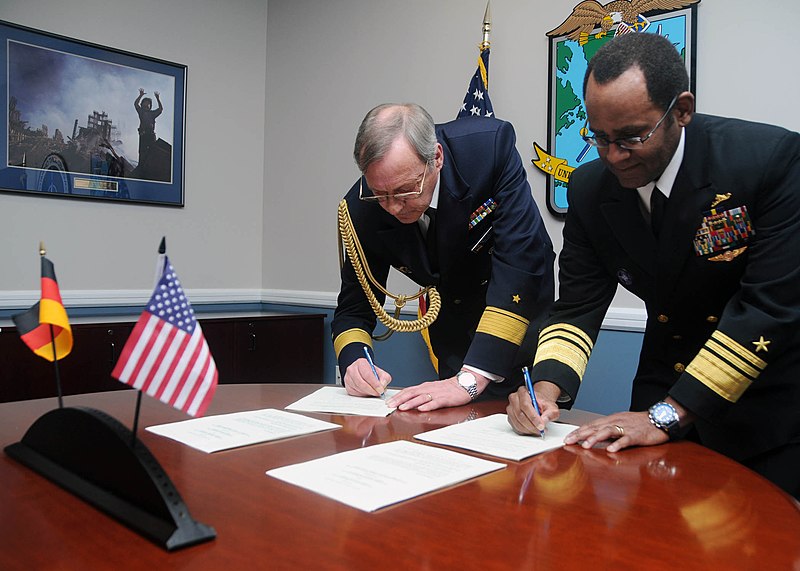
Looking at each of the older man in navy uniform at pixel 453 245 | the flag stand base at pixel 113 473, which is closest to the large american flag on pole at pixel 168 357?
the flag stand base at pixel 113 473

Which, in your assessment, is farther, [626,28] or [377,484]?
[626,28]

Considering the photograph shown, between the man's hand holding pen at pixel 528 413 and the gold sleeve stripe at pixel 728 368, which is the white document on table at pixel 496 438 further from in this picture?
the gold sleeve stripe at pixel 728 368

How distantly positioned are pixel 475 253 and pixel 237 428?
40.7 inches

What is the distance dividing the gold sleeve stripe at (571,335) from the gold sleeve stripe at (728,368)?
32 centimetres

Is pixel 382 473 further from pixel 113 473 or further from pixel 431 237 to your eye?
pixel 431 237

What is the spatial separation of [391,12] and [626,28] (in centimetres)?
169

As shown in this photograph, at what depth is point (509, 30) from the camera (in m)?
3.61

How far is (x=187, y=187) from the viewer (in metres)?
4.56

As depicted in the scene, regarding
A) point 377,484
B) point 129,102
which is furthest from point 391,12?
point 377,484

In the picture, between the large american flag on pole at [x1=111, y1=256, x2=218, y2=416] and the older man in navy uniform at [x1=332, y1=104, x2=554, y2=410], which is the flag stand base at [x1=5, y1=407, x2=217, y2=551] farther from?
the older man in navy uniform at [x1=332, y1=104, x2=554, y2=410]

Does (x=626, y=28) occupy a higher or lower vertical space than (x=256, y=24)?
lower

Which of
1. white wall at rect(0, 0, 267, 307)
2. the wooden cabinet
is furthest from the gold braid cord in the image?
white wall at rect(0, 0, 267, 307)

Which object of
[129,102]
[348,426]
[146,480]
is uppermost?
[129,102]

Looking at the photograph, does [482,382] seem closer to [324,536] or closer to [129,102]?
[324,536]
